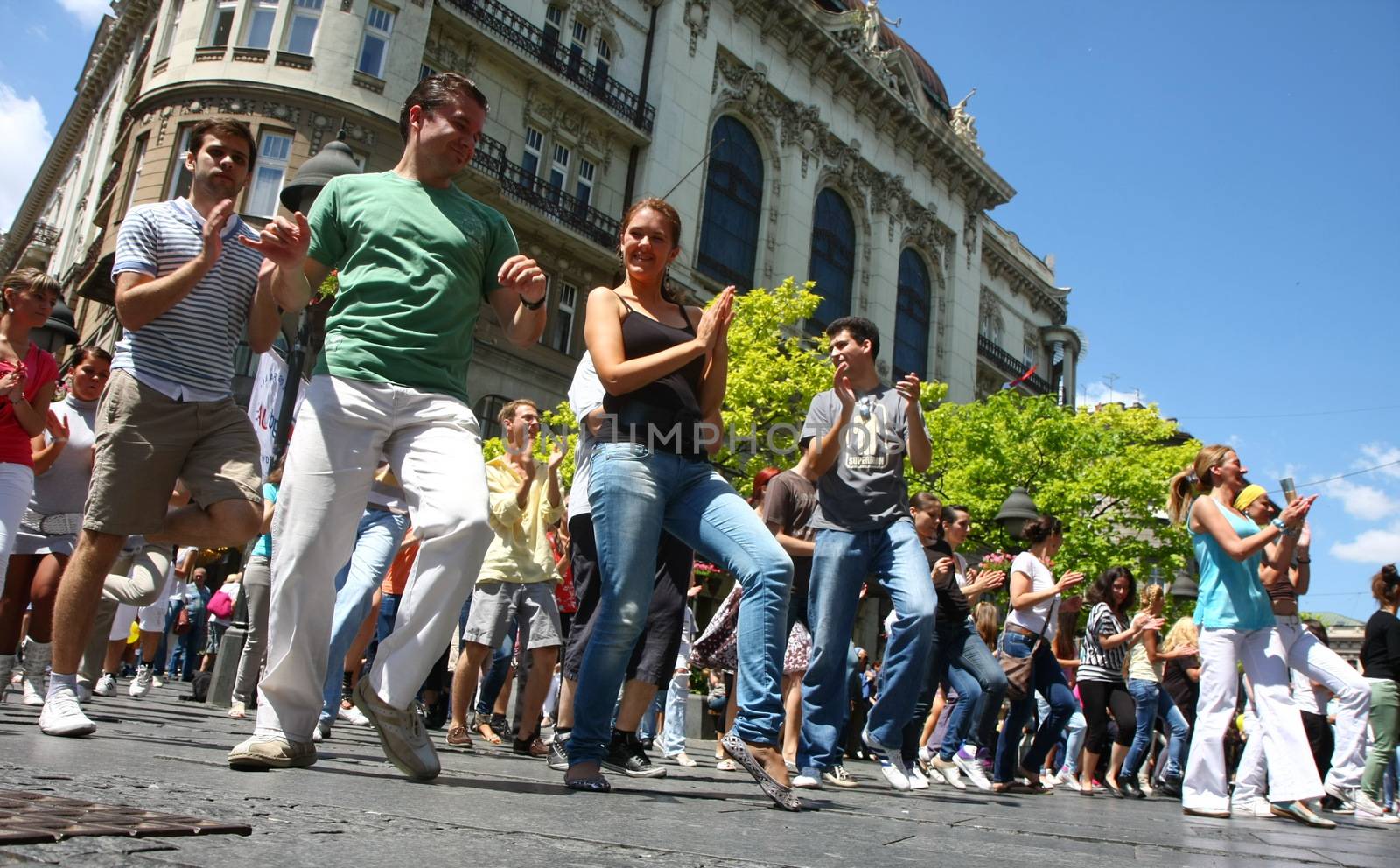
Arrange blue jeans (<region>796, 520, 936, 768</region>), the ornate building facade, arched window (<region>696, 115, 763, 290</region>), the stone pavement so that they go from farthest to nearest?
arched window (<region>696, 115, 763, 290</region>) < the ornate building facade < blue jeans (<region>796, 520, 936, 768</region>) < the stone pavement

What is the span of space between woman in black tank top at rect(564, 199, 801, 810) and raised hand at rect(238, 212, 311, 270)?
39.8 inches

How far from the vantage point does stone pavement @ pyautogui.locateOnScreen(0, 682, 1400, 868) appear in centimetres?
170

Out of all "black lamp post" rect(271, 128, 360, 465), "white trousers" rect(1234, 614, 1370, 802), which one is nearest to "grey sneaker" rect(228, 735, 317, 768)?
"black lamp post" rect(271, 128, 360, 465)

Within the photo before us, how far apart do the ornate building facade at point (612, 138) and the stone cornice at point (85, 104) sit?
178mm

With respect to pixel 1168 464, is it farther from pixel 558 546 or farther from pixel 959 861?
pixel 959 861

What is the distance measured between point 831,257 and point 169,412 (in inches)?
1261

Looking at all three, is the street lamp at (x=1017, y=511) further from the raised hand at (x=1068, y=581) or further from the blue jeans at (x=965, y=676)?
the blue jeans at (x=965, y=676)

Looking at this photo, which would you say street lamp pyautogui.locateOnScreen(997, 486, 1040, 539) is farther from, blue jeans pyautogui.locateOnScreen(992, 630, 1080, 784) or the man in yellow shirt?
the man in yellow shirt

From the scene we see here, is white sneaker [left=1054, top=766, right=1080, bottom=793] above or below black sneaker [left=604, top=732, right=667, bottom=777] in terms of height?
below

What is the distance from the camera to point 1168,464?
30703mm

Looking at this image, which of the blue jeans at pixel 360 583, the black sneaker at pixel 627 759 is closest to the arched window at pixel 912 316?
the blue jeans at pixel 360 583

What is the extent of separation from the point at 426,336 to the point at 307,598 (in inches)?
35.3

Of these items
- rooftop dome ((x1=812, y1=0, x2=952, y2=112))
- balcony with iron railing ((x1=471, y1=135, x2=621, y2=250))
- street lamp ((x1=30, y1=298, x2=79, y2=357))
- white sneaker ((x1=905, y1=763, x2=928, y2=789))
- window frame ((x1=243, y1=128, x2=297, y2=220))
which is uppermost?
rooftop dome ((x1=812, y1=0, x2=952, y2=112))

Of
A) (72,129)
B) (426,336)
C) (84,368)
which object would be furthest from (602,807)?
(72,129)
